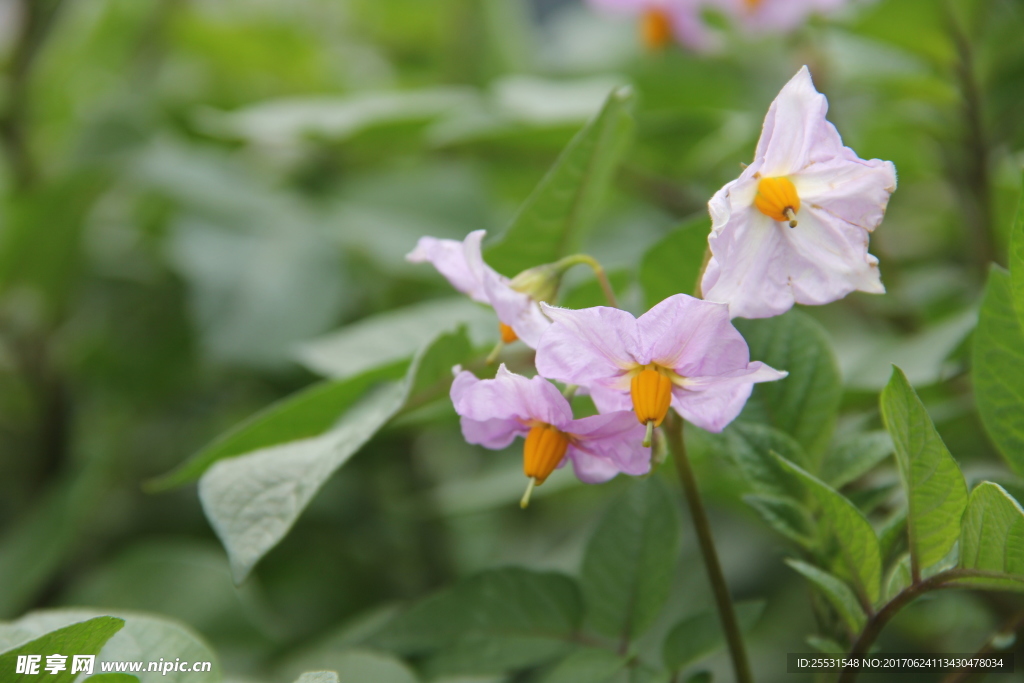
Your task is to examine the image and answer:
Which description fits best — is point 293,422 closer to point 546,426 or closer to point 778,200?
point 546,426

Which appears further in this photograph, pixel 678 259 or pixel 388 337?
pixel 388 337

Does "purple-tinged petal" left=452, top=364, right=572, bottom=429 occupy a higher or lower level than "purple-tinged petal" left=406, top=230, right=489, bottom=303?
lower

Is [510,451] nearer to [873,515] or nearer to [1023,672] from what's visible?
[873,515]

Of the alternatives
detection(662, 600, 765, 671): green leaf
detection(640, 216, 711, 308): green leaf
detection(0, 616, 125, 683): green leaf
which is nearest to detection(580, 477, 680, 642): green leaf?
detection(662, 600, 765, 671): green leaf

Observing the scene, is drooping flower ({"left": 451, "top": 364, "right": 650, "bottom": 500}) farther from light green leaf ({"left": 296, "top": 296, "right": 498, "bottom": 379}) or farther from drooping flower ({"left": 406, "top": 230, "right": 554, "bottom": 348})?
light green leaf ({"left": 296, "top": 296, "right": 498, "bottom": 379})

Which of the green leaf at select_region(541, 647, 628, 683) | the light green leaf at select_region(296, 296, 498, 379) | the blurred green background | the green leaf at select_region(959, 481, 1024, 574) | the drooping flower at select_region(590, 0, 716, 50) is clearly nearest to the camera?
the green leaf at select_region(959, 481, 1024, 574)

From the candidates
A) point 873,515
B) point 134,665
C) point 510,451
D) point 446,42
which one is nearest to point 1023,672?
point 873,515

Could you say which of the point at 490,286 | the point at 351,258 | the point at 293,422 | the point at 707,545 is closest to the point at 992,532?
the point at 707,545
